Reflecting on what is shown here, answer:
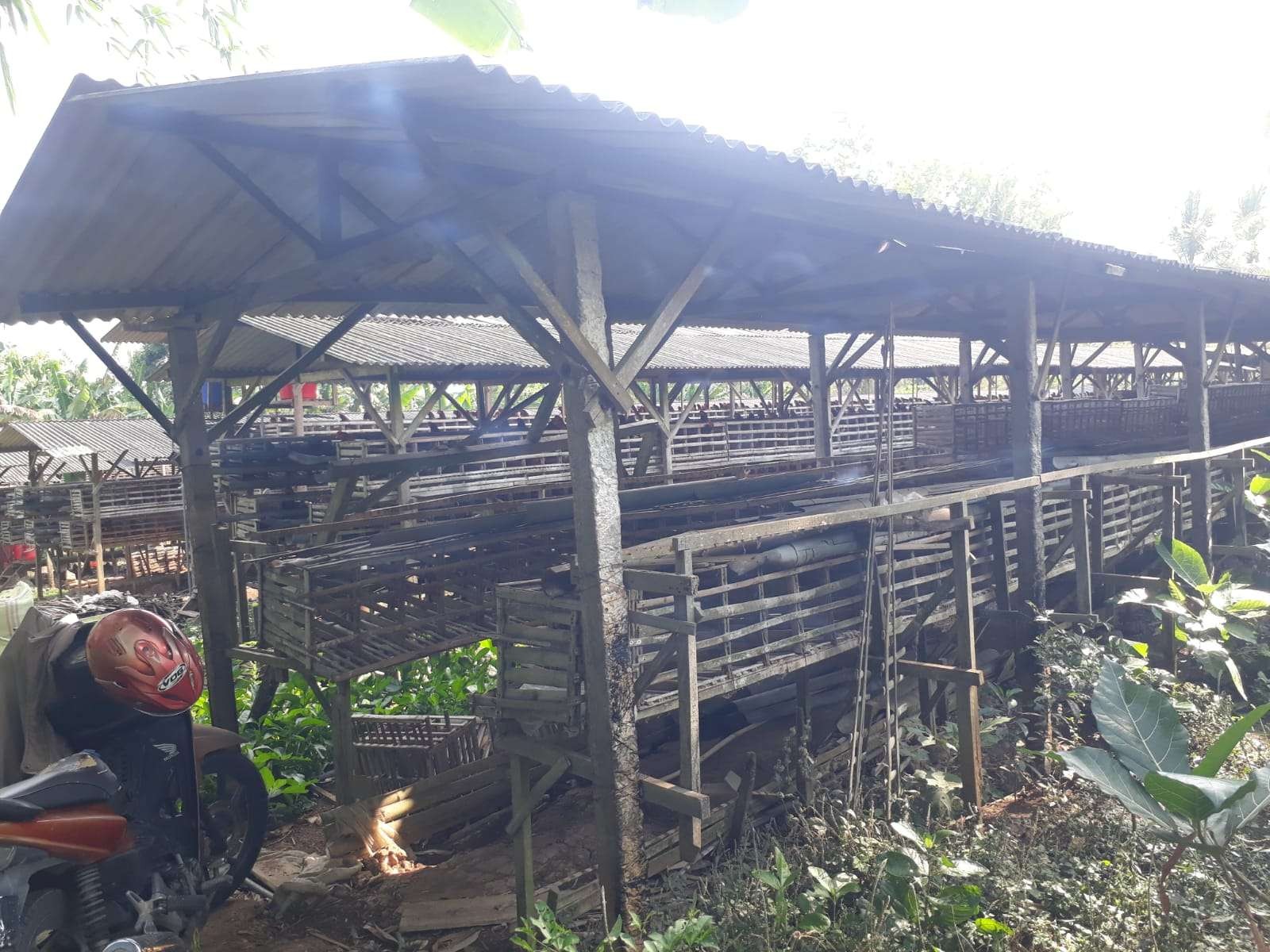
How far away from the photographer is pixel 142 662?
14.3ft

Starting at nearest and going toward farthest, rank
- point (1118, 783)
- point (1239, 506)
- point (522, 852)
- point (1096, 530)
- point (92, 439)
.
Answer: point (1118, 783) → point (522, 852) → point (1096, 530) → point (1239, 506) → point (92, 439)

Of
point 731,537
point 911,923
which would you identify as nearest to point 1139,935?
point 911,923

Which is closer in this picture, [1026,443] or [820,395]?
[1026,443]

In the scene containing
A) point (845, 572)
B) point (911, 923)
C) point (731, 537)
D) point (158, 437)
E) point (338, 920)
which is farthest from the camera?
point (158, 437)

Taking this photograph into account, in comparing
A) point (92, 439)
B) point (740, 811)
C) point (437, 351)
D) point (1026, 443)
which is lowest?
point (740, 811)

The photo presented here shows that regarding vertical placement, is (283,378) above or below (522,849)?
above

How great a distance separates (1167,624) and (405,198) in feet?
22.1

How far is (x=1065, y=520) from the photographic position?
838 centimetres

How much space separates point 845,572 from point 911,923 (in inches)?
104

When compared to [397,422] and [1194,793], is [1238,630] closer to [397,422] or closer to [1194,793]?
[1194,793]

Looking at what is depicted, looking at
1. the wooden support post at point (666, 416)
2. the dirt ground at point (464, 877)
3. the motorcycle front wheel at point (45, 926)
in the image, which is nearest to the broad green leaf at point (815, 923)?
the dirt ground at point (464, 877)

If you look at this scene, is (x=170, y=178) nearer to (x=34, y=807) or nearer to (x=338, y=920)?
(x=34, y=807)

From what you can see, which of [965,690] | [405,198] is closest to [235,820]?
[405,198]

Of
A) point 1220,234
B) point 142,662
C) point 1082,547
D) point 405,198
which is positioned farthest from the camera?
point 1220,234
